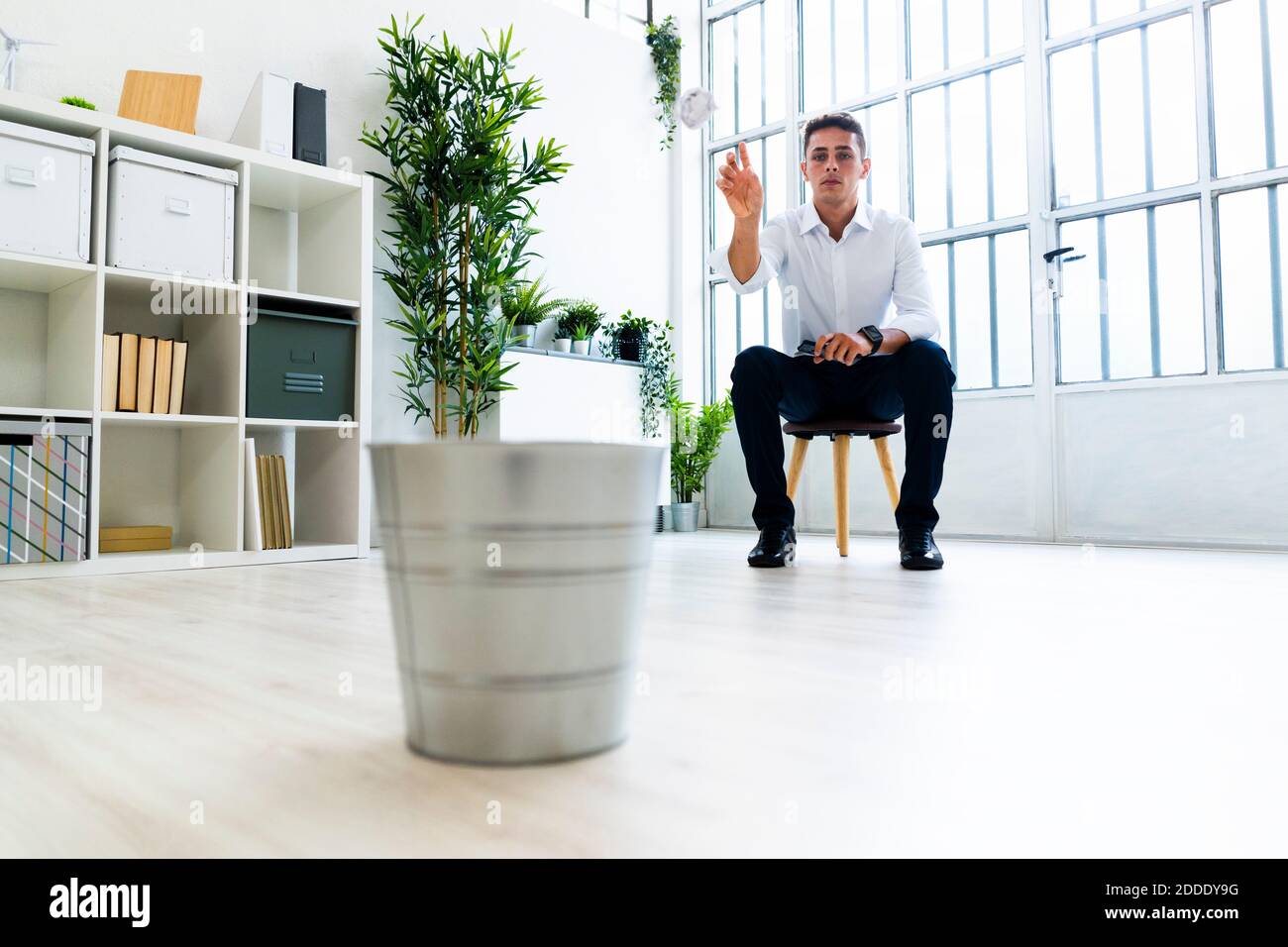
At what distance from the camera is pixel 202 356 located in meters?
2.78

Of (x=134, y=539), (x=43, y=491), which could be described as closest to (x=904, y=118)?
(x=134, y=539)

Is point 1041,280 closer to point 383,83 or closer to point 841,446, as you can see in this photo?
point 841,446

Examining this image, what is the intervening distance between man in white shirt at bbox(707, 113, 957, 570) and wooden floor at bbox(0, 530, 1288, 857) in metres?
0.91

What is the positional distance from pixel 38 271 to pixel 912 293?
2.33 meters

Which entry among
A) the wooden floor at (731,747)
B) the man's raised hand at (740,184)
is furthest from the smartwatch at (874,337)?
the wooden floor at (731,747)

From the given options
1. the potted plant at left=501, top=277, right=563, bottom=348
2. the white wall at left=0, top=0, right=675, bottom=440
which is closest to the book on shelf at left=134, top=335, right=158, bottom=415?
the white wall at left=0, top=0, right=675, bottom=440

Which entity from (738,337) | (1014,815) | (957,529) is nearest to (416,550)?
(1014,815)

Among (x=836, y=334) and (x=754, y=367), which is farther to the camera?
(x=754, y=367)

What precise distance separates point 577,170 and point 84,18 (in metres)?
2.20

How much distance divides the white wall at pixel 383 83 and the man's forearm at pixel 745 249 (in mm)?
1698

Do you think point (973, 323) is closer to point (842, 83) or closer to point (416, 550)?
point (842, 83)

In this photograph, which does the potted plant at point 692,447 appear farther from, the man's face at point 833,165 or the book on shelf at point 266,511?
the book on shelf at point 266,511

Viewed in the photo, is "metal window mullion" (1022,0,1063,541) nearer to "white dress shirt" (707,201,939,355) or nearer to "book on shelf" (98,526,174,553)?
"white dress shirt" (707,201,939,355)

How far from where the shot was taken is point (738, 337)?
16.6 feet
